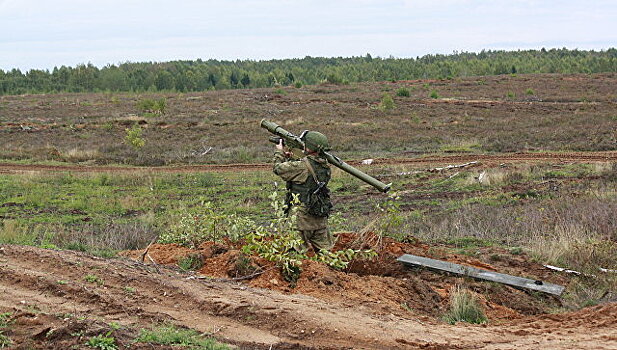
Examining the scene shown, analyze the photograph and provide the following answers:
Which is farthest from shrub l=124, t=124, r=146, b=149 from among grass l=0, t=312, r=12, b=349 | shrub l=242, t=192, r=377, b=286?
grass l=0, t=312, r=12, b=349

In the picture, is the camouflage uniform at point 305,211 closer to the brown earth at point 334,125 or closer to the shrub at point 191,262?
the shrub at point 191,262

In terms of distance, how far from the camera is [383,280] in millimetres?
6898

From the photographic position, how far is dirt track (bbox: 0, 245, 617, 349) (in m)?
4.87

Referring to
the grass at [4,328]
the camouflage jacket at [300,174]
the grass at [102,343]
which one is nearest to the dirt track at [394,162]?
the camouflage jacket at [300,174]

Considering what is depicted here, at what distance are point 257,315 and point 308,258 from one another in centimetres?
213

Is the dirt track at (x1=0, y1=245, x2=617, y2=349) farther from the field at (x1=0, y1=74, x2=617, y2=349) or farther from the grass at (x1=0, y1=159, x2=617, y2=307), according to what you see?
the grass at (x1=0, y1=159, x2=617, y2=307)

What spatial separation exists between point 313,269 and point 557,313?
253 centimetres

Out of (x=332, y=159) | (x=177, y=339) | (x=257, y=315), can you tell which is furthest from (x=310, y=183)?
(x=177, y=339)

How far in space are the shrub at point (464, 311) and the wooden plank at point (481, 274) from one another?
1.02m

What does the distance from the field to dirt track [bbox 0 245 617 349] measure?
23 millimetres

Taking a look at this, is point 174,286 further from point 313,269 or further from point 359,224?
point 359,224

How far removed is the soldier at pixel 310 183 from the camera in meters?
7.64

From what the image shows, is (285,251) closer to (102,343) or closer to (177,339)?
(177,339)

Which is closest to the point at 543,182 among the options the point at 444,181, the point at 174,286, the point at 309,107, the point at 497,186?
the point at 497,186
